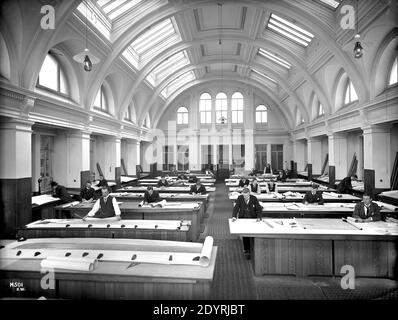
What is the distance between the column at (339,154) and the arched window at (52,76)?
513 inches

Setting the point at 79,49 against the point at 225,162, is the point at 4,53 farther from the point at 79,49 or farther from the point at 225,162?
the point at 225,162

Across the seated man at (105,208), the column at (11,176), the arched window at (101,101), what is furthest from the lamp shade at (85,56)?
the arched window at (101,101)

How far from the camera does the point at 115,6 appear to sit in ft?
34.3

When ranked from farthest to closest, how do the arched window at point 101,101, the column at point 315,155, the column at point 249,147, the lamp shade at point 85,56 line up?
the column at point 249,147, the column at point 315,155, the arched window at point 101,101, the lamp shade at point 85,56

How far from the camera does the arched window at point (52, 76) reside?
31.4ft

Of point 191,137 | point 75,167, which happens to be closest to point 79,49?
point 75,167

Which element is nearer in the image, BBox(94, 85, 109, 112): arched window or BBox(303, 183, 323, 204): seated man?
BBox(303, 183, 323, 204): seated man

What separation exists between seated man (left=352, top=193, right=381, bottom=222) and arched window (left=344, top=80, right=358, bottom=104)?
28.0 feet

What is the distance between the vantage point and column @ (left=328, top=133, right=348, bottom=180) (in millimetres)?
14216

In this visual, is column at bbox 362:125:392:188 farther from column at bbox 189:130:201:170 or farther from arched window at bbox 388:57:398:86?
column at bbox 189:130:201:170

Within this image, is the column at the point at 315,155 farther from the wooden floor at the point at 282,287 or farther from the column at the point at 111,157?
the wooden floor at the point at 282,287

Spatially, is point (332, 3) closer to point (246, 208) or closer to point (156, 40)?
point (156, 40)

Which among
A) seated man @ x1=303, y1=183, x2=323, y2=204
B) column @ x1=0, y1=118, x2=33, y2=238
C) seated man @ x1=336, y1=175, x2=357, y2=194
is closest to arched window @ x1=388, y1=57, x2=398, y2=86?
seated man @ x1=336, y1=175, x2=357, y2=194

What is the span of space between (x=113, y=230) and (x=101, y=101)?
1075 centimetres
